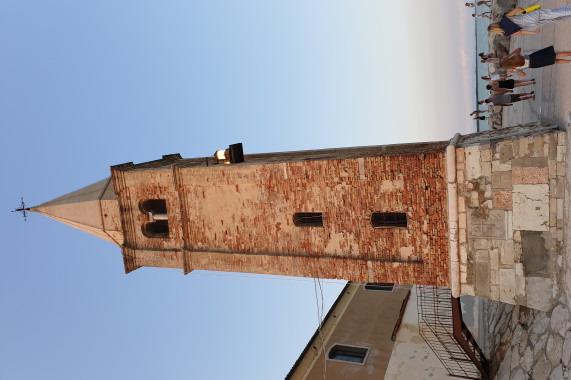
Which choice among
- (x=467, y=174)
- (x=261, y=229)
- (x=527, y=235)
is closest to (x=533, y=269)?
(x=527, y=235)

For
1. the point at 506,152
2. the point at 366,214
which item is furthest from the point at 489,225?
the point at 366,214

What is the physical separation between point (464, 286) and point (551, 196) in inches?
92.1

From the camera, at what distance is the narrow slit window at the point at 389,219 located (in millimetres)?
9891

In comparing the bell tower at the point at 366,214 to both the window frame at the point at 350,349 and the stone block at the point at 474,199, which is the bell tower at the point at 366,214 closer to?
the stone block at the point at 474,199

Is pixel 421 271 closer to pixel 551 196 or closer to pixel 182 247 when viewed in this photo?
pixel 551 196

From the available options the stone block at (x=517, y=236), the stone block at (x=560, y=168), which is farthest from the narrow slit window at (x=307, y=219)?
the stone block at (x=560, y=168)

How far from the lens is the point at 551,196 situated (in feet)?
26.0

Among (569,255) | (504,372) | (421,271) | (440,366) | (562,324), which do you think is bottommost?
(440,366)

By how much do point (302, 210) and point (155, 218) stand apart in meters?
4.39

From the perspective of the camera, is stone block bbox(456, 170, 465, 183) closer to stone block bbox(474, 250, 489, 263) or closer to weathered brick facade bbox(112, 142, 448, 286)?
weathered brick facade bbox(112, 142, 448, 286)

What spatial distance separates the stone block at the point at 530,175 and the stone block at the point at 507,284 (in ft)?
5.51

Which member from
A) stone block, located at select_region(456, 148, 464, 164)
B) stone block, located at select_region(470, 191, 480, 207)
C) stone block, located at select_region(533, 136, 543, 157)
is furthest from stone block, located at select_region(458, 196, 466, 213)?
stone block, located at select_region(533, 136, 543, 157)

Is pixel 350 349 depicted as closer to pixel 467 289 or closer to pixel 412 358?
pixel 412 358

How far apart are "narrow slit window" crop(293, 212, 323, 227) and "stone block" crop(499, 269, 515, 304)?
3814 mm
